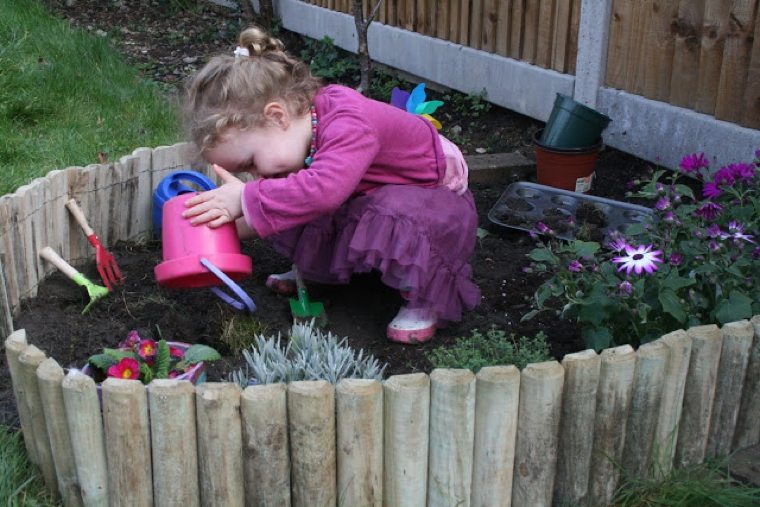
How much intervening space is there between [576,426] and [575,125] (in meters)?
2.42

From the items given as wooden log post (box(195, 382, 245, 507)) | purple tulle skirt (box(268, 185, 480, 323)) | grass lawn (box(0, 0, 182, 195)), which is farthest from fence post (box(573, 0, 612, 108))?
wooden log post (box(195, 382, 245, 507))

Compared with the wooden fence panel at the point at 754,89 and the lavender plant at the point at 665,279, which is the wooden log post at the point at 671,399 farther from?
the wooden fence panel at the point at 754,89

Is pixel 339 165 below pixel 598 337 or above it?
above

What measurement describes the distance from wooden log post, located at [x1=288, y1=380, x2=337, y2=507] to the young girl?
2.77 ft

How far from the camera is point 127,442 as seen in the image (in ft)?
6.41

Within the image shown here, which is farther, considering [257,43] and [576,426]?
[257,43]

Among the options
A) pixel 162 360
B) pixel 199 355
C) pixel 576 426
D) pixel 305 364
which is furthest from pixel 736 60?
pixel 162 360

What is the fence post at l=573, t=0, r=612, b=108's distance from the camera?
4.53m

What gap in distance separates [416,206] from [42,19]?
5002 millimetres

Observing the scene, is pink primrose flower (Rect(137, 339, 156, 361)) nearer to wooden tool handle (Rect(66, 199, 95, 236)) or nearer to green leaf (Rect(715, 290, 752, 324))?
wooden tool handle (Rect(66, 199, 95, 236))

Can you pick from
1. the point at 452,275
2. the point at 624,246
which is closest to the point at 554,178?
the point at 452,275

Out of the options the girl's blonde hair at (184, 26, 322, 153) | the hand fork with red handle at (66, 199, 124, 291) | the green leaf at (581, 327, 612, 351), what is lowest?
the hand fork with red handle at (66, 199, 124, 291)

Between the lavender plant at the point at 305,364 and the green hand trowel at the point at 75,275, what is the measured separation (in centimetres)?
71

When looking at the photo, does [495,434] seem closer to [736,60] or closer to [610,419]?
[610,419]
